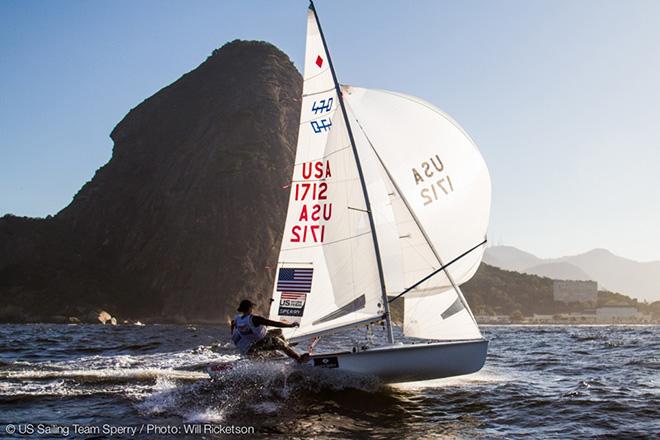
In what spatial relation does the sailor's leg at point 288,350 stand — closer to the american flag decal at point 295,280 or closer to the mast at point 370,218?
the american flag decal at point 295,280

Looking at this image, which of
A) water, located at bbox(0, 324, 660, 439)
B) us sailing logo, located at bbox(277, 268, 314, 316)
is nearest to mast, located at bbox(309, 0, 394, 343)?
water, located at bbox(0, 324, 660, 439)

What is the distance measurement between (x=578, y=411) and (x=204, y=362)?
13.9 metres

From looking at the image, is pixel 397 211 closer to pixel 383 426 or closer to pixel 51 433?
pixel 383 426

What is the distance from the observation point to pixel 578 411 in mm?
12320

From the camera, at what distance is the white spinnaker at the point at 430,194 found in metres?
15.1

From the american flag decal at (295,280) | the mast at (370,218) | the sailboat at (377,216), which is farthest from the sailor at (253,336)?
the mast at (370,218)

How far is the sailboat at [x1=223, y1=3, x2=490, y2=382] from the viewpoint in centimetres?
1456

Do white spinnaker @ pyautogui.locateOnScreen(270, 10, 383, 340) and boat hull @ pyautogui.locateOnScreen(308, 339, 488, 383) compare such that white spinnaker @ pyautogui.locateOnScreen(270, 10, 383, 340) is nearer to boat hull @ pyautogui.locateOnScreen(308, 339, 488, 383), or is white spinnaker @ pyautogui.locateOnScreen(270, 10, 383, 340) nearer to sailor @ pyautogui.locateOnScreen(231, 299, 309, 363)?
sailor @ pyautogui.locateOnScreen(231, 299, 309, 363)

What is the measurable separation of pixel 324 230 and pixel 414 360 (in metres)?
3.94

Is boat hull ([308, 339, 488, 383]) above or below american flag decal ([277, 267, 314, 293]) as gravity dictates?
below

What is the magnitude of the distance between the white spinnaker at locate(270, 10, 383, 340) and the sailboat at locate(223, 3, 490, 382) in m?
0.03

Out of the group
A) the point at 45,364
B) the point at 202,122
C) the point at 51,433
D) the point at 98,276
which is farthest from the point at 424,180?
the point at 202,122

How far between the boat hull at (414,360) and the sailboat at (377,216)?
46 centimetres

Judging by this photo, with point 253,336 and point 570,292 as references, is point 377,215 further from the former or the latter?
point 570,292
